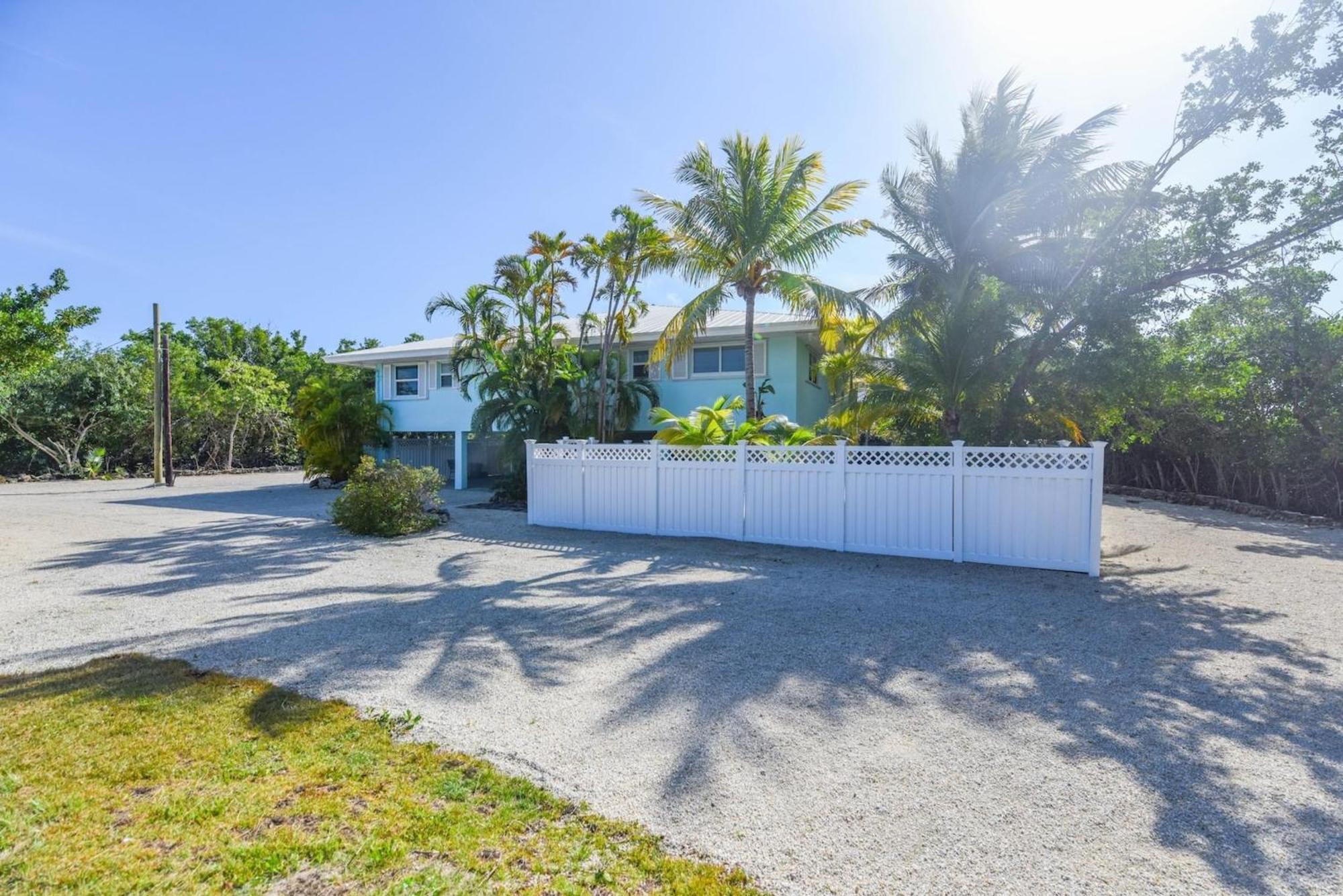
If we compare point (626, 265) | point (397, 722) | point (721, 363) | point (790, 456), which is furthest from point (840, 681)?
point (721, 363)

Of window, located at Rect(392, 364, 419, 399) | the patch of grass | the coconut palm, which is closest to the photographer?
the patch of grass

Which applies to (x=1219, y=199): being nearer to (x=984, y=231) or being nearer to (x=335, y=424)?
(x=984, y=231)

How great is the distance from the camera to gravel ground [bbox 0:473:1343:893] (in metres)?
2.73

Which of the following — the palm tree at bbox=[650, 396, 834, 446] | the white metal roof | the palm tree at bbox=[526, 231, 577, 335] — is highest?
the palm tree at bbox=[526, 231, 577, 335]

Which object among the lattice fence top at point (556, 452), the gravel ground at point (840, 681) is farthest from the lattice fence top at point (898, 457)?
the lattice fence top at point (556, 452)

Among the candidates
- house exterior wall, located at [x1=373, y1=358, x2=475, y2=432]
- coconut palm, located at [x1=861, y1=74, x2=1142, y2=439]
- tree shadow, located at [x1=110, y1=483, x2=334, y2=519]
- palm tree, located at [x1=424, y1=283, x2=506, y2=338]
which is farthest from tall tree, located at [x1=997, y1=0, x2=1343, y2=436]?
house exterior wall, located at [x1=373, y1=358, x2=475, y2=432]

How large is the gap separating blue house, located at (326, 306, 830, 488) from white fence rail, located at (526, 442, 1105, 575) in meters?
5.77

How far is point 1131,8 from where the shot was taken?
354 inches

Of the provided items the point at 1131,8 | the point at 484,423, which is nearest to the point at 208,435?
the point at 484,423

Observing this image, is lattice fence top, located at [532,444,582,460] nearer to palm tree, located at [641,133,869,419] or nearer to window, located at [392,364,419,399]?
palm tree, located at [641,133,869,419]

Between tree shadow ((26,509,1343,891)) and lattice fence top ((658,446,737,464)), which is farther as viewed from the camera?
lattice fence top ((658,446,737,464))

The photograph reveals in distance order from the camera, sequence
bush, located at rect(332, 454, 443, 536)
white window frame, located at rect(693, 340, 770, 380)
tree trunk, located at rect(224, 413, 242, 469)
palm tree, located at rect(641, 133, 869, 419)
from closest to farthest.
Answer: bush, located at rect(332, 454, 443, 536) → palm tree, located at rect(641, 133, 869, 419) → white window frame, located at rect(693, 340, 770, 380) → tree trunk, located at rect(224, 413, 242, 469)

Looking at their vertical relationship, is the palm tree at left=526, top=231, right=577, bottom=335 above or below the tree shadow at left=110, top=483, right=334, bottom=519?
above

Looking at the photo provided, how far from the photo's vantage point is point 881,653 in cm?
521
